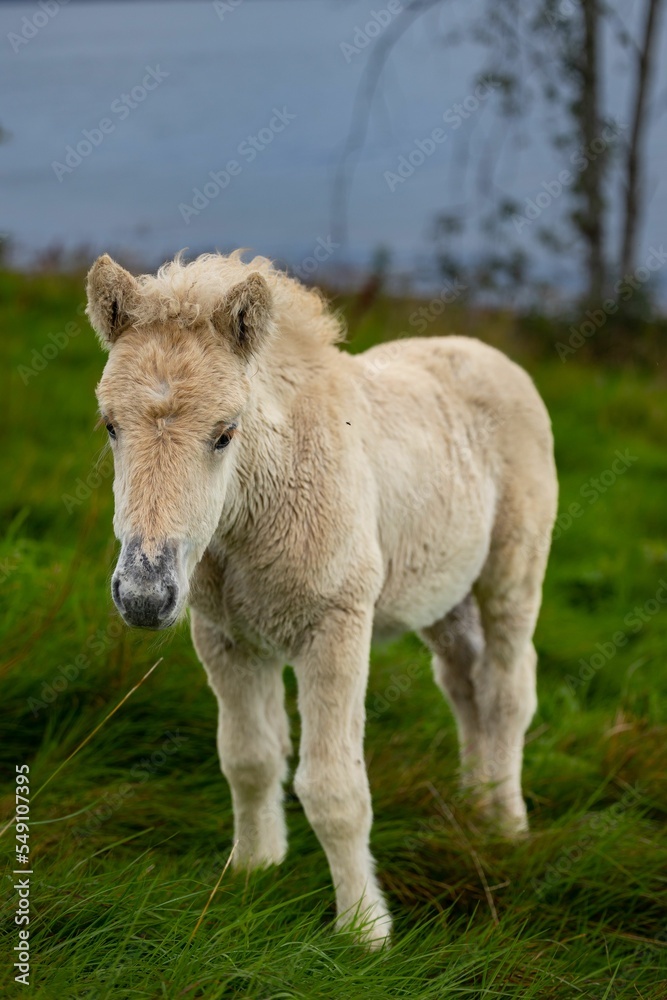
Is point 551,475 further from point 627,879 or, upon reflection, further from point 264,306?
point 264,306

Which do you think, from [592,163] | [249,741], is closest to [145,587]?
[249,741]

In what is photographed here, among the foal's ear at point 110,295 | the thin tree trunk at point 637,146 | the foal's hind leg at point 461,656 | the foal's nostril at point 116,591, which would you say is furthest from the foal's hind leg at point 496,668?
the thin tree trunk at point 637,146

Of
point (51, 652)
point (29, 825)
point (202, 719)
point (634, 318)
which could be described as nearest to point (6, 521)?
point (51, 652)

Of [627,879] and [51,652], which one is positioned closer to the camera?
[627,879]

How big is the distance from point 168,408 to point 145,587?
0.59 meters

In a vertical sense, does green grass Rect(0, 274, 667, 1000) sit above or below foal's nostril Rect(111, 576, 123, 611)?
below

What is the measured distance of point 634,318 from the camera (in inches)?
488

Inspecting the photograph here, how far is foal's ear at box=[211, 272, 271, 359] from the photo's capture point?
10.9 ft

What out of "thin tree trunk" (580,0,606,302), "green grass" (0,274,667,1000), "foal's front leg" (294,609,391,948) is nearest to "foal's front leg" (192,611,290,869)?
"green grass" (0,274,667,1000)

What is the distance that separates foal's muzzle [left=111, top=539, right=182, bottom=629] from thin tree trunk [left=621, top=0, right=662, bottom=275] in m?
10.9

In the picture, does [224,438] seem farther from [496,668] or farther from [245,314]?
[496,668]

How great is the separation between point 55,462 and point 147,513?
17.6ft

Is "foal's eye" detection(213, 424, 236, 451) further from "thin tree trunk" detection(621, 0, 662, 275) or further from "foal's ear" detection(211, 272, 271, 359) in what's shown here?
"thin tree trunk" detection(621, 0, 662, 275)

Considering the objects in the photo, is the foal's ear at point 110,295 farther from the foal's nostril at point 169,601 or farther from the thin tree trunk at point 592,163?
the thin tree trunk at point 592,163
